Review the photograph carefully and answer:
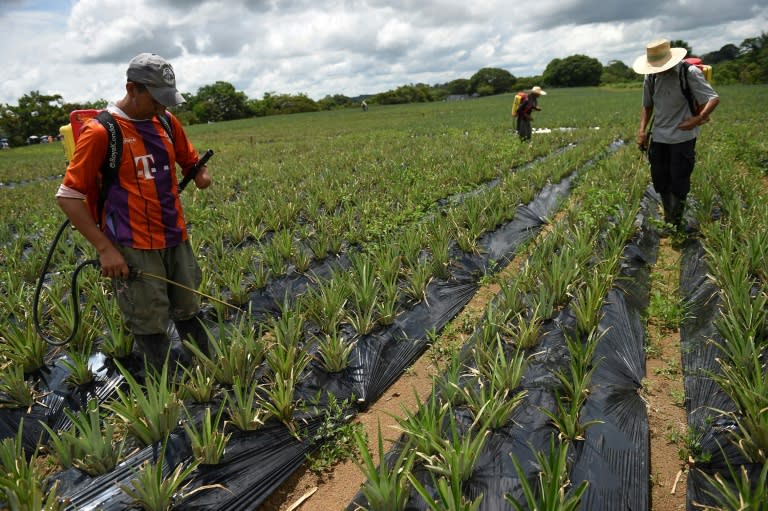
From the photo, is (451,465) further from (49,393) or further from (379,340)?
(49,393)

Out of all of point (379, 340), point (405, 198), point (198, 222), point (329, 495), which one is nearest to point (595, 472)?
point (329, 495)

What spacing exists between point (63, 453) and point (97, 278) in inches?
82.4

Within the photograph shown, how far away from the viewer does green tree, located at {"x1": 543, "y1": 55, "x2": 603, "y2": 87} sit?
222ft

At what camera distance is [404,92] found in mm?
64188

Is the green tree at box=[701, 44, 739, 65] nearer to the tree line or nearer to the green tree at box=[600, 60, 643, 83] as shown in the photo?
the tree line

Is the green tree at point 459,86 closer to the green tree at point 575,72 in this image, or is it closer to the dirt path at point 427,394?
the green tree at point 575,72

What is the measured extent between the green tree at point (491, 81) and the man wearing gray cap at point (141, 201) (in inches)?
2956

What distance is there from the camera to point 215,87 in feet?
225

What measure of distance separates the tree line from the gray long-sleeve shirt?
4284 cm

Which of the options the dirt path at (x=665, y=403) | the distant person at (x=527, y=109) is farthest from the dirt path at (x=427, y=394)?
the distant person at (x=527, y=109)

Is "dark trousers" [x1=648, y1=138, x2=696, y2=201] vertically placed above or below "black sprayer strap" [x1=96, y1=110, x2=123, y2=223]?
below

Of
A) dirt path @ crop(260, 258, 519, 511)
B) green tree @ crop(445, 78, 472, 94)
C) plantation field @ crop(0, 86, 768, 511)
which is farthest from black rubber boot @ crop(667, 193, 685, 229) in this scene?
green tree @ crop(445, 78, 472, 94)

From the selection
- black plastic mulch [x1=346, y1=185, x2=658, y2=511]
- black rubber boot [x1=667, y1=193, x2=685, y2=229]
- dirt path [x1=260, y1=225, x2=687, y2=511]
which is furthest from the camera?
black rubber boot [x1=667, y1=193, x2=685, y2=229]

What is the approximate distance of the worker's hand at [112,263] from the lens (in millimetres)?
1928
